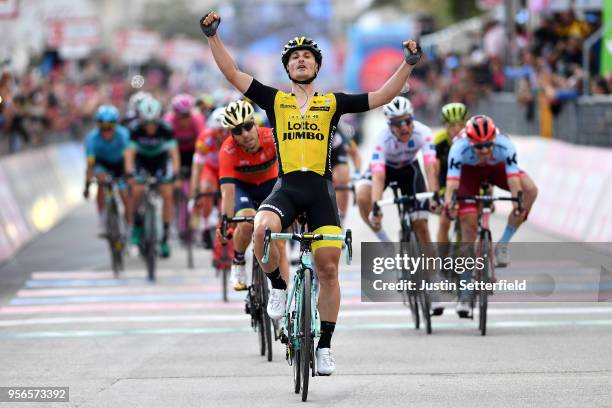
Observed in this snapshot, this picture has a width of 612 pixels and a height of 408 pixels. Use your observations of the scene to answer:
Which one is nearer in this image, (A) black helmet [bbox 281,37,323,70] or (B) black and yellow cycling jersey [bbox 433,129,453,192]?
(A) black helmet [bbox 281,37,323,70]

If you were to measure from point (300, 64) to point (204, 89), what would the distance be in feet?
231

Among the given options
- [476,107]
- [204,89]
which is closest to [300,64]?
[476,107]

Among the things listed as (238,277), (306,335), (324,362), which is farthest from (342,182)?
(306,335)

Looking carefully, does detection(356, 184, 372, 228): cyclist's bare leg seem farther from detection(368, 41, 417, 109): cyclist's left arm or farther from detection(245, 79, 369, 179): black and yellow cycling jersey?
detection(368, 41, 417, 109): cyclist's left arm

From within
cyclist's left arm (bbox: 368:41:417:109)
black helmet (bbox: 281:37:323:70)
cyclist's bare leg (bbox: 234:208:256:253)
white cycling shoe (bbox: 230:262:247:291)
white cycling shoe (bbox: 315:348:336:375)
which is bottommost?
white cycling shoe (bbox: 315:348:336:375)

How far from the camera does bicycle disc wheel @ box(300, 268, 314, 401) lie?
9594 mm

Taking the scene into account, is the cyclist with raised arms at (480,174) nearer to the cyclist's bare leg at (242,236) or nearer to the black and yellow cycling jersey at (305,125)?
the cyclist's bare leg at (242,236)

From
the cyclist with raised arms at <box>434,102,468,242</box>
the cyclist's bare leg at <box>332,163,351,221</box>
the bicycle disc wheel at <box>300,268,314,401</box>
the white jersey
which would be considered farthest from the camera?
the cyclist's bare leg at <box>332,163,351,221</box>

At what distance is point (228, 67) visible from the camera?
33.4 ft

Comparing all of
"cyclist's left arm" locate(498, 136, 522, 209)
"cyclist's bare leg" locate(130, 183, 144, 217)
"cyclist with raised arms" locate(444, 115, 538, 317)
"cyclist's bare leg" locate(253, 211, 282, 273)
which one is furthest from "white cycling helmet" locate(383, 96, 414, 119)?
"cyclist's bare leg" locate(130, 183, 144, 217)

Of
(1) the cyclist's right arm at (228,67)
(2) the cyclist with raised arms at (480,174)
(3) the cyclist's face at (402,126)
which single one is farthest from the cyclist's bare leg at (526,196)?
(1) the cyclist's right arm at (228,67)

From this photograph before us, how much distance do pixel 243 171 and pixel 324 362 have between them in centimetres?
313

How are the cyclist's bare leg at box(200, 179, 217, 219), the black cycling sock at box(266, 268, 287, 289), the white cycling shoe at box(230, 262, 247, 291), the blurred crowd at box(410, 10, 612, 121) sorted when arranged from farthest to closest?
the blurred crowd at box(410, 10, 612, 121), the cyclist's bare leg at box(200, 179, 217, 219), the white cycling shoe at box(230, 262, 247, 291), the black cycling sock at box(266, 268, 287, 289)

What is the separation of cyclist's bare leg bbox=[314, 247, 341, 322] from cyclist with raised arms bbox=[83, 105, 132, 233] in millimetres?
9022
